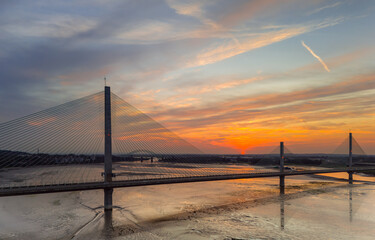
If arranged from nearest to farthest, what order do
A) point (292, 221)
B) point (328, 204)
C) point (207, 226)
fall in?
point (207, 226)
point (292, 221)
point (328, 204)

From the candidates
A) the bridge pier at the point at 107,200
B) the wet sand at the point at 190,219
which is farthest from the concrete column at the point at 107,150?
the wet sand at the point at 190,219

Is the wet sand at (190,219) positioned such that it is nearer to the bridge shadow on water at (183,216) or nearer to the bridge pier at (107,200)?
the bridge shadow on water at (183,216)

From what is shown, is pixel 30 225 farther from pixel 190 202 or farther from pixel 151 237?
pixel 190 202

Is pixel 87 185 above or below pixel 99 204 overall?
above

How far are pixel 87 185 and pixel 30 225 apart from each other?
5639mm

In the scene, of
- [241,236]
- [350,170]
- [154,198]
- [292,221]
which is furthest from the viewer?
[350,170]

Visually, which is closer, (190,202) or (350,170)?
(190,202)

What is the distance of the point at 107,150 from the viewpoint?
2642 centimetres

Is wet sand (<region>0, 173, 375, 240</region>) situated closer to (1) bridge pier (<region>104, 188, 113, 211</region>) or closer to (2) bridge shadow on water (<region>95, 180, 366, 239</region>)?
(2) bridge shadow on water (<region>95, 180, 366, 239</region>)

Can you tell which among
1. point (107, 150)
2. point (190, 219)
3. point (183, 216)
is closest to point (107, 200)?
point (107, 150)

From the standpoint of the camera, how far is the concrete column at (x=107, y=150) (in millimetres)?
25984

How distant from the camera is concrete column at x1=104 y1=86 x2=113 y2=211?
25984 mm

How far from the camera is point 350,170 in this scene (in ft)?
198

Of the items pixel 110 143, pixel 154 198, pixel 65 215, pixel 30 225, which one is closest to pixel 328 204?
pixel 154 198
